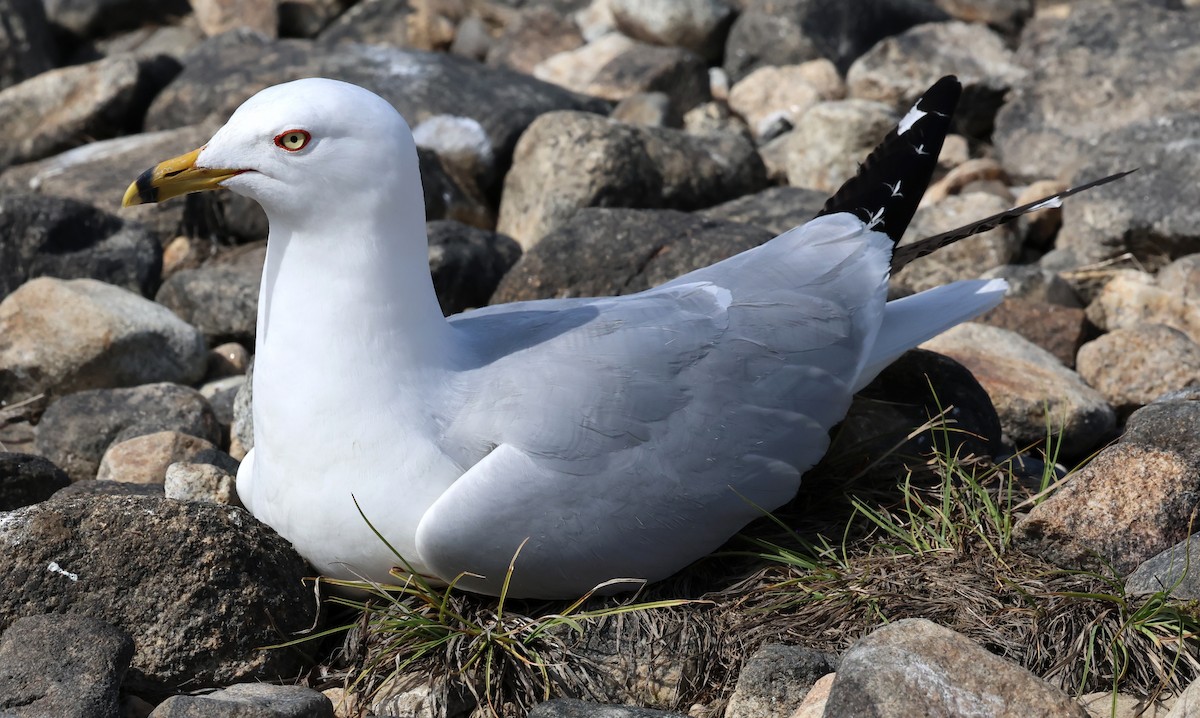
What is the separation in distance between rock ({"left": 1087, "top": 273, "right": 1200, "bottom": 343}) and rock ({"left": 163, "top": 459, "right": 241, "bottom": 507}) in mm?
4024

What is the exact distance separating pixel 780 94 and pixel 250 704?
7895mm

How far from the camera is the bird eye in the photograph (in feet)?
12.0

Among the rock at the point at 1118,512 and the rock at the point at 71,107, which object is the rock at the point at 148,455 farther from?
the rock at the point at 71,107

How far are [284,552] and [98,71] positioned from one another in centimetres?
669

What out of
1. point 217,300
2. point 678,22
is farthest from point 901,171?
point 678,22

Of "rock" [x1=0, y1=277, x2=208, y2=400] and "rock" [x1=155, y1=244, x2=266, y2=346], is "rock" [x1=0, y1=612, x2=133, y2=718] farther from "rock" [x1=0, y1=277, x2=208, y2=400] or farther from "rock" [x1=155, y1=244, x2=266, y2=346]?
"rock" [x1=155, y1=244, x2=266, y2=346]

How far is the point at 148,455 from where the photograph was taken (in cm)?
498

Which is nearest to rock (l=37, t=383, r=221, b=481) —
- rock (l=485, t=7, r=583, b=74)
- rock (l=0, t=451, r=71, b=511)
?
rock (l=0, t=451, r=71, b=511)

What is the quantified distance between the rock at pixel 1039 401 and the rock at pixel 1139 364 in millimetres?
233

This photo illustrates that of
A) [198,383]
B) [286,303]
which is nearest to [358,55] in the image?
[198,383]

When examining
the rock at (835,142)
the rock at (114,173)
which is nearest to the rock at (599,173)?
the rock at (835,142)

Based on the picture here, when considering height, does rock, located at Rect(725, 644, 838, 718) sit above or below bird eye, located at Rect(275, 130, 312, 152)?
below

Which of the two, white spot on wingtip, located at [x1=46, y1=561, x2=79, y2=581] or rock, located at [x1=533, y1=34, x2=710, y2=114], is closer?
white spot on wingtip, located at [x1=46, y1=561, x2=79, y2=581]

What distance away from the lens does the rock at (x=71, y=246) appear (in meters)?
6.89
